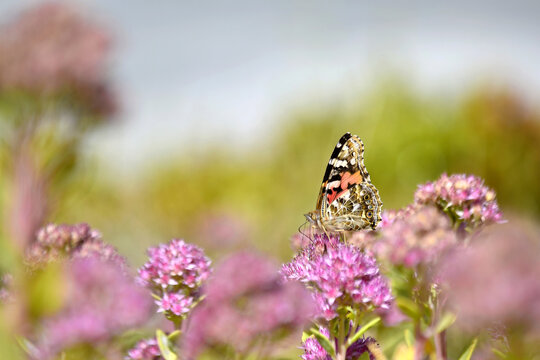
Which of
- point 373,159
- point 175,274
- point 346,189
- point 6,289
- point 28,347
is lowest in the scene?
point 28,347

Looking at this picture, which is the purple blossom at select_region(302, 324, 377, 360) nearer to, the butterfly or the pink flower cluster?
the pink flower cluster

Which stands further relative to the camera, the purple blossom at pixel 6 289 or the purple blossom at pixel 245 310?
the purple blossom at pixel 245 310

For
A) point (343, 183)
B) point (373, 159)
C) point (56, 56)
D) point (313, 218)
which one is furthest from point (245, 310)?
point (373, 159)

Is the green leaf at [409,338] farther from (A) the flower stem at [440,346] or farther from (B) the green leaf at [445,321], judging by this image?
(B) the green leaf at [445,321]

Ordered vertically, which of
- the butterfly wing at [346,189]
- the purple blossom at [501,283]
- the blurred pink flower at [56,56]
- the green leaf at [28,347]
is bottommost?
the green leaf at [28,347]

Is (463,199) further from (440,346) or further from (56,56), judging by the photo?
(56,56)

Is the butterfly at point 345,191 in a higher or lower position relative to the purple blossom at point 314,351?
higher

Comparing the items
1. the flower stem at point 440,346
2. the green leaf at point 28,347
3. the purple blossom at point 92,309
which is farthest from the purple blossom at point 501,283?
the green leaf at point 28,347
